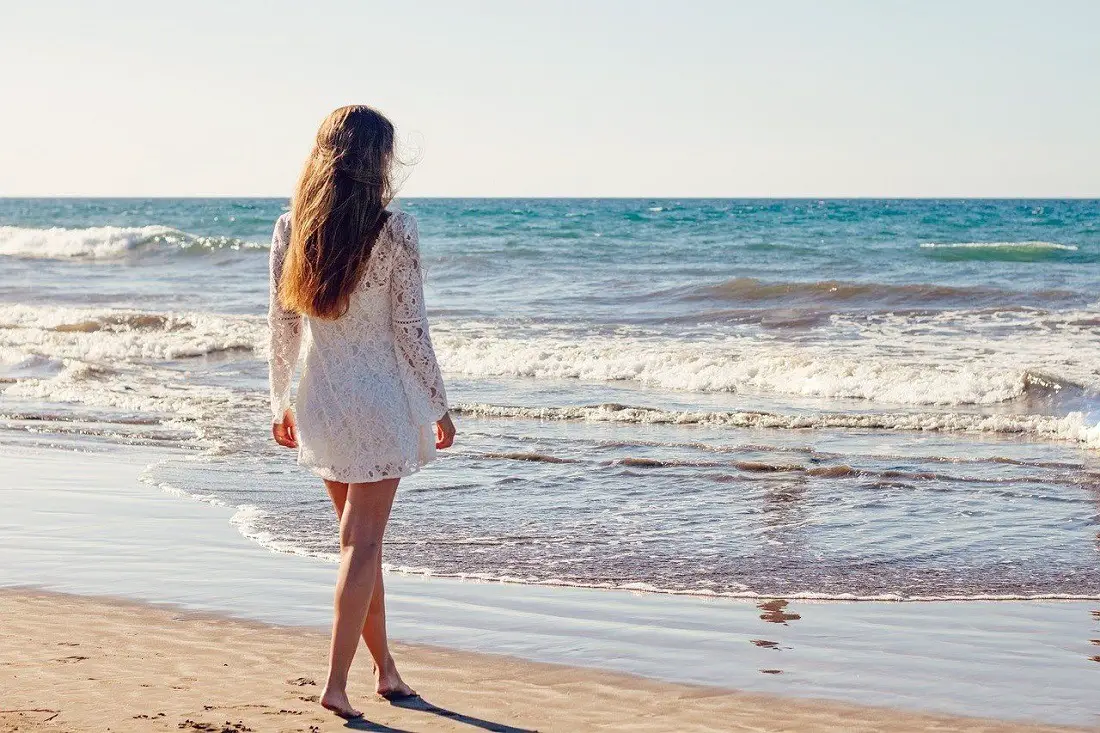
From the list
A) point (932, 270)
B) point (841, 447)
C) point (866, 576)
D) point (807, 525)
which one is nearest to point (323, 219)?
point (866, 576)

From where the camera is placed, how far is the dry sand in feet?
12.3

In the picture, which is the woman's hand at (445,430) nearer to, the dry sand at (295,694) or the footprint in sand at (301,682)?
the dry sand at (295,694)

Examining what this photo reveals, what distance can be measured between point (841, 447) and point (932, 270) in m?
20.0

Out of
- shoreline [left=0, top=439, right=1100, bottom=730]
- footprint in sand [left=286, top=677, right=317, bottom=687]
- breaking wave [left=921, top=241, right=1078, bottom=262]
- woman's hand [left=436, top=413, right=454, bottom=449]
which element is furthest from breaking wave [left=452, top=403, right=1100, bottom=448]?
breaking wave [left=921, top=241, right=1078, bottom=262]

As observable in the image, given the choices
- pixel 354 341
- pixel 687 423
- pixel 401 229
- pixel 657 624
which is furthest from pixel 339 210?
pixel 687 423

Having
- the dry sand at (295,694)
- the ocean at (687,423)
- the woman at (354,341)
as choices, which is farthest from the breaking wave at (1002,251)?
the woman at (354,341)

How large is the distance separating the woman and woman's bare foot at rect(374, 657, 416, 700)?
222mm

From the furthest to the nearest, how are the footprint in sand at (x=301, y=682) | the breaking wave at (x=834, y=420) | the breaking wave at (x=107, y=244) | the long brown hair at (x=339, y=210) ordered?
1. the breaking wave at (x=107, y=244)
2. the breaking wave at (x=834, y=420)
3. the footprint in sand at (x=301, y=682)
4. the long brown hair at (x=339, y=210)

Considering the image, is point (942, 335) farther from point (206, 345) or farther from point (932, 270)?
point (932, 270)

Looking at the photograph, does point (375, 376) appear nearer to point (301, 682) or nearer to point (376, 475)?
point (376, 475)

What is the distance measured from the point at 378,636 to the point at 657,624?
1439 millimetres

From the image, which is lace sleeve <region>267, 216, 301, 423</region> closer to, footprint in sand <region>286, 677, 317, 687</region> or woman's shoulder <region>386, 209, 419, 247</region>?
woman's shoulder <region>386, 209, 419, 247</region>

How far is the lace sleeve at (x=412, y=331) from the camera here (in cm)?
363

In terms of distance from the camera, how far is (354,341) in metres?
3.69
